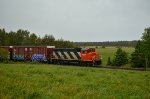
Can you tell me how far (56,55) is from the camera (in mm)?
43812

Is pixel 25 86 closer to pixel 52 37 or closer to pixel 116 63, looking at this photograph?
pixel 116 63

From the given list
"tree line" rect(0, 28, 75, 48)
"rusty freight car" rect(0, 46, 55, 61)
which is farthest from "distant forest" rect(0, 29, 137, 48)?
"rusty freight car" rect(0, 46, 55, 61)

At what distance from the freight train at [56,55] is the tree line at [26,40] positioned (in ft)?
90.9

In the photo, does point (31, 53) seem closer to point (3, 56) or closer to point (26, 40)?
point (3, 56)

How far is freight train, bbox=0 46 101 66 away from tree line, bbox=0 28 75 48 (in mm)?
27715

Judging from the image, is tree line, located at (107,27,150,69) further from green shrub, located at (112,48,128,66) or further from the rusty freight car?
the rusty freight car

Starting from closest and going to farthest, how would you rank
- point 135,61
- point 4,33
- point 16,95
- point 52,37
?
point 16,95
point 135,61
point 52,37
point 4,33

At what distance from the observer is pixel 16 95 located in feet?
38.8

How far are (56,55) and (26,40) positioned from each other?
2199 inches

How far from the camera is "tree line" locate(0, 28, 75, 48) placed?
7822 cm

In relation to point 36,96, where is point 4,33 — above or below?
above

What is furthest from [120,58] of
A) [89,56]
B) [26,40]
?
[26,40]

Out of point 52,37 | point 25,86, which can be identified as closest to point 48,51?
point 25,86

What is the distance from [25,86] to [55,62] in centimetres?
2980
